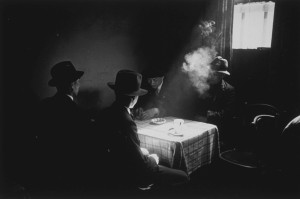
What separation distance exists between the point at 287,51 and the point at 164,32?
3484mm

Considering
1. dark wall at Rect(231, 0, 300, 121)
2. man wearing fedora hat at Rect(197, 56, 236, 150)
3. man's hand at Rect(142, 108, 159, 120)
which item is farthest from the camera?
man wearing fedora hat at Rect(197, 56, 236, 150)

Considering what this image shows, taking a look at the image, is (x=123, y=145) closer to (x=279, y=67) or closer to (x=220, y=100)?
(x=220, y=100)

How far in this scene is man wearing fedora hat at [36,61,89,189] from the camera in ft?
12.7

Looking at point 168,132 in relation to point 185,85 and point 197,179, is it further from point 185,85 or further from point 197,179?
point 185,85

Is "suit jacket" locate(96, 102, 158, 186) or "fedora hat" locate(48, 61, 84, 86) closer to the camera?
"suit jacket" locate(96, 102, 158, 186)

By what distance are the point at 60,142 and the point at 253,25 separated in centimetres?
581

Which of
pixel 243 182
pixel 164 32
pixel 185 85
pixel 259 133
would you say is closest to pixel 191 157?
pixel 259 133

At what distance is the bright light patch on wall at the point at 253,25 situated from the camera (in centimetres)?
689

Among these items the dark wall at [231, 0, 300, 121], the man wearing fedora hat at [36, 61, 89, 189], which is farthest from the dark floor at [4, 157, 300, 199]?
the dark wall at [231, 0, 300, 121]

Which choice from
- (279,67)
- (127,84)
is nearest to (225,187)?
(127,84)

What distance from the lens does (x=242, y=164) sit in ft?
17.1

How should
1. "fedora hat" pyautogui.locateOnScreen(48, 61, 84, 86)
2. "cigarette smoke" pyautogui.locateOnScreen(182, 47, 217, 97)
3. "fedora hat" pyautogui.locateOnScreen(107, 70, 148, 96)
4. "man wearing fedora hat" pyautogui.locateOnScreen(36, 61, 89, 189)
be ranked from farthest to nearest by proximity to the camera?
"cigarette smoke" pyautogui.locateOnScreen(182, 47, 217, 97)
"fedora hat" pyautogui.locateOnScreen(48, 61, 84, 86)
"fedora hat" pyautogui.locateOnScreen(107, 70, 148, 96)
"man wearing fedora hat" pyautogui.locateOnScreen(36, 61, 89, 189)

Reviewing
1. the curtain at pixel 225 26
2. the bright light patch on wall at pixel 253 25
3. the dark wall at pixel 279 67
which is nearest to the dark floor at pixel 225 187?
the dark wall at pixel 279 67

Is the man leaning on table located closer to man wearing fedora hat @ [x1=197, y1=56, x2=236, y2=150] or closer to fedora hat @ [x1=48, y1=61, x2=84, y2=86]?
fedora hat @ [x1=48, y1=61, x2=84, y2=86]
